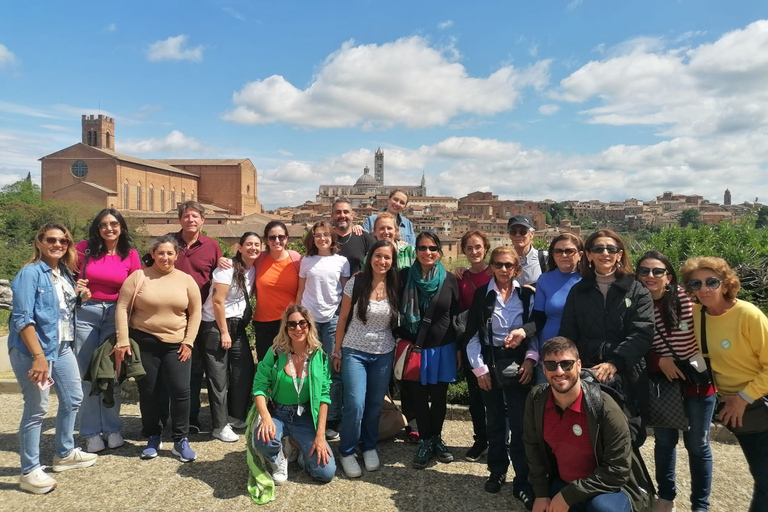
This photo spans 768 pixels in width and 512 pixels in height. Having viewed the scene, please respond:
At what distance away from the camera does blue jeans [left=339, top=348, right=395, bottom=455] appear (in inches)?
150

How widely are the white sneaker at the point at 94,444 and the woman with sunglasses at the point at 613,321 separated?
3.79m

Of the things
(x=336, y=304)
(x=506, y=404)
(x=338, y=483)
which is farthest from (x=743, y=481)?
(x=336, y=304)

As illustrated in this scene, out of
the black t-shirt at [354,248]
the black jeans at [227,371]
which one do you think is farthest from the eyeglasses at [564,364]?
the black jeans at [227,371]

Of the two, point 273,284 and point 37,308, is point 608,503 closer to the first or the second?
point 273,284

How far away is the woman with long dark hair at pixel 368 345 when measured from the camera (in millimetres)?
3811

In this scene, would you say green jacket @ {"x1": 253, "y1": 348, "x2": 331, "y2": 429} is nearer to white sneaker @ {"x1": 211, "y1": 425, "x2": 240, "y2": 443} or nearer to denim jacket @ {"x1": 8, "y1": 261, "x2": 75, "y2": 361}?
white sneaker @ {"x1": 211, "y1": 425, "x2": 240, "y2": 443}

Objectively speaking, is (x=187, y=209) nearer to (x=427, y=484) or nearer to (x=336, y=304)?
(x=336, y=304)

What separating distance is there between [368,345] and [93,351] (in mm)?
2244

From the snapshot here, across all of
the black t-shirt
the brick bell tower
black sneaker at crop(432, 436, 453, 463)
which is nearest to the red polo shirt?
black sneaker at crop(432, 436, 453, 463)

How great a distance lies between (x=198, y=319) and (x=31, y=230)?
44451 millimetres

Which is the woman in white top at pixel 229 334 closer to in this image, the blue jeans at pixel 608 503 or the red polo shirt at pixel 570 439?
the red polo shirt at pixel 570 439

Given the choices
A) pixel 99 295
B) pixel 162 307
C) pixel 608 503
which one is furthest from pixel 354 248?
pixel 608 503

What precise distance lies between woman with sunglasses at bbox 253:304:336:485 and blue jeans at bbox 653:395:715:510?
2.24 meters

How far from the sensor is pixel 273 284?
4301 mm
